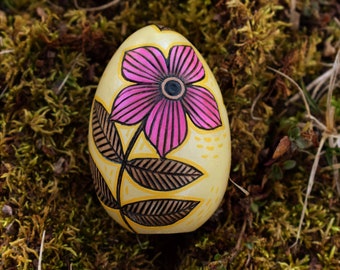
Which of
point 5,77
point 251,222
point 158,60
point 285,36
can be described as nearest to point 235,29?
point 285,36

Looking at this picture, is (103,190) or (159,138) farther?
(103,190)

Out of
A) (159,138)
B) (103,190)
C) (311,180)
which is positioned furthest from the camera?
(311,180)

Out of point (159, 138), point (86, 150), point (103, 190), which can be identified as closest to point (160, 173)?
point (159, 138)

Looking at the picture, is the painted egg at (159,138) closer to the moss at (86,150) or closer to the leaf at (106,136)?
the leaf at (106,136)

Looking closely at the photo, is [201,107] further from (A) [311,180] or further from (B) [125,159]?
(A) [311,180]

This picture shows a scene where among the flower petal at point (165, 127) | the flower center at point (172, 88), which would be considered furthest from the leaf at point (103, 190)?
the flower center at point (172, 88)

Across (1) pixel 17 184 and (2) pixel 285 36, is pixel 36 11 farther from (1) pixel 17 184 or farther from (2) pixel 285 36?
(2) pixel 285 36
